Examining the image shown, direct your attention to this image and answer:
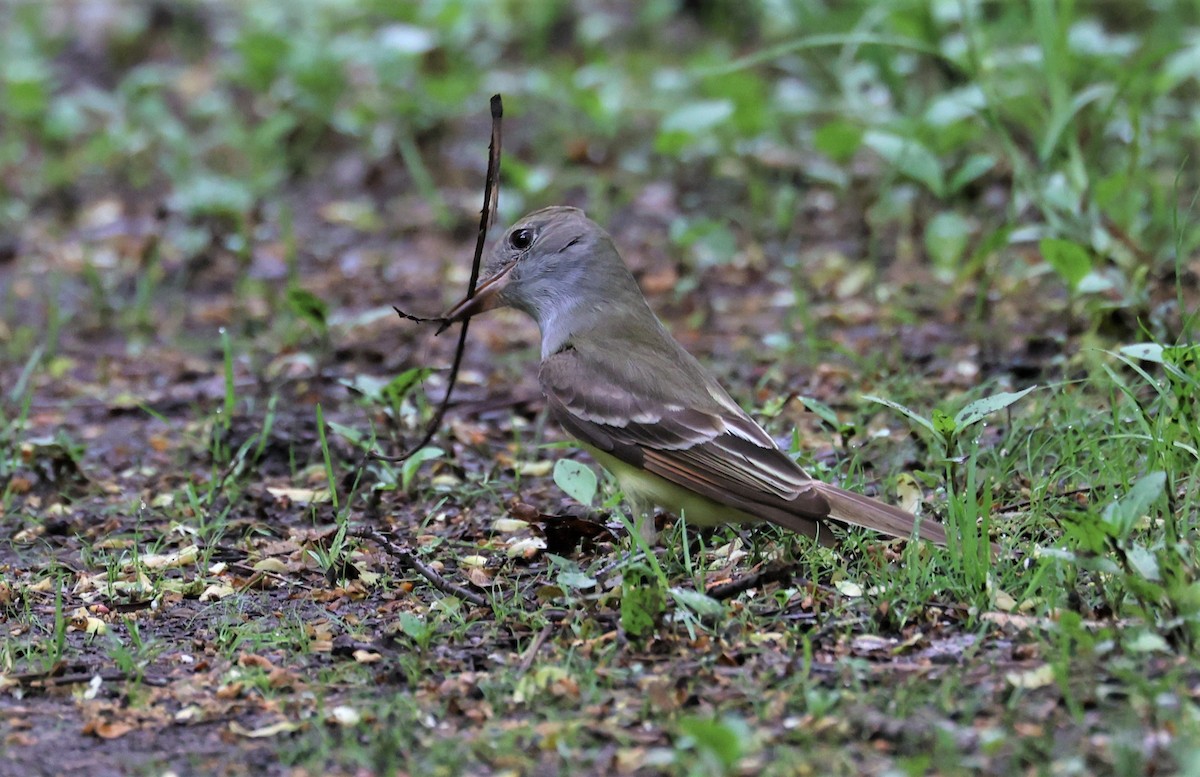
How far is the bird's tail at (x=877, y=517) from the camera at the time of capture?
14.3ft

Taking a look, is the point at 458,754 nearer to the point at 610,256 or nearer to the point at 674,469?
the point at 674,469

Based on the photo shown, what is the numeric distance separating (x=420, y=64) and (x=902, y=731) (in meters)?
7.76

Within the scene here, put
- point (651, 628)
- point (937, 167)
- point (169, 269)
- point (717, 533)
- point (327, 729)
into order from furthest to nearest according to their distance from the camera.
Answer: point (169, 269) < point (937, 167) < point (717, 533) < point (651, 628) < point (327, 729)

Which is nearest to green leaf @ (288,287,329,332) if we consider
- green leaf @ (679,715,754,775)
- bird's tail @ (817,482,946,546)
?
bird's tail @ (817,482,946,546)

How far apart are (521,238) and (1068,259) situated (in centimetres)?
213

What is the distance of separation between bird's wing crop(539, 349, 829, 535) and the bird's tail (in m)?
0.06

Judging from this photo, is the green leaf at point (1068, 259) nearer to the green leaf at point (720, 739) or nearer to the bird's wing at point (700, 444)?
the bird's wing at point (700, 444)

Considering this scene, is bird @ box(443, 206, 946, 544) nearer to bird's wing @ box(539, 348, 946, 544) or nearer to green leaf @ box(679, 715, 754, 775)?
bird's wing @ box(539, 348, 946, 544)

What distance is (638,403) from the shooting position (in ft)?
16.0

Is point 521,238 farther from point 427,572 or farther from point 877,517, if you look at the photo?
point 877,517

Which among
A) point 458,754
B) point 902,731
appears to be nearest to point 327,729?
point 458,754

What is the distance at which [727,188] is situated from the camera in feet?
29.1

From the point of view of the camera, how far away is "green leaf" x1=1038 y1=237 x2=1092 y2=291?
18.9 ft

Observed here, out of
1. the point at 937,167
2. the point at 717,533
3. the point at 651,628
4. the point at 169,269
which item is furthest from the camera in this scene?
the point at 169,269
